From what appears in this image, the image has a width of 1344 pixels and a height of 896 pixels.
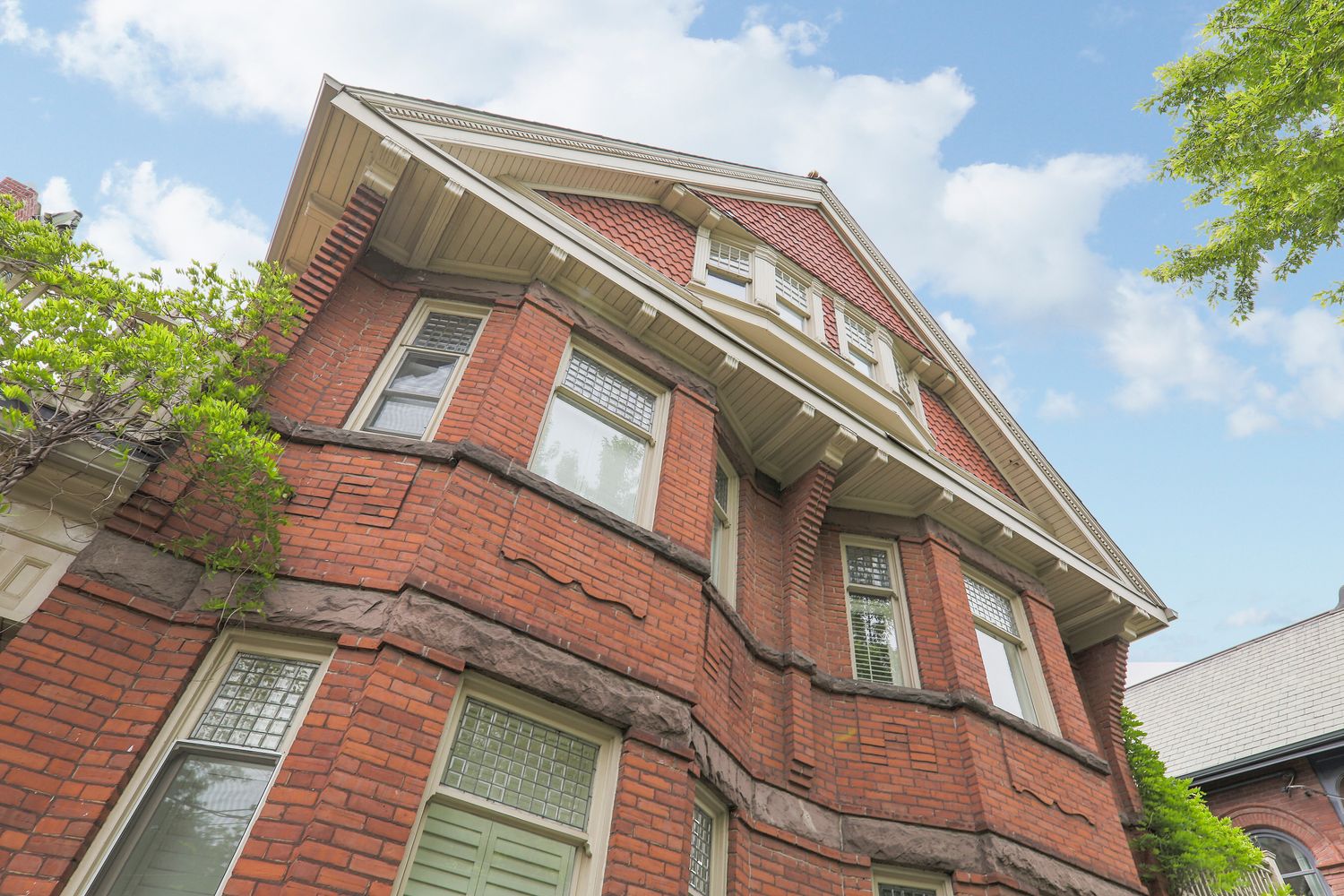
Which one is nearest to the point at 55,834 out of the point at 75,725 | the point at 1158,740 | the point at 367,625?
the point at 75,725

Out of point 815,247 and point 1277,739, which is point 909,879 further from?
point 1277,739

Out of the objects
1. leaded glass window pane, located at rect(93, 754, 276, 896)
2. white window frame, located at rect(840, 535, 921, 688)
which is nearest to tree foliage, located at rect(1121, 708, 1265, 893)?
white window frame, located at rect(840, 535, 921, 688)

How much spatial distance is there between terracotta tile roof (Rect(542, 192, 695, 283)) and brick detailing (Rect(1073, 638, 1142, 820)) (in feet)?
25.1

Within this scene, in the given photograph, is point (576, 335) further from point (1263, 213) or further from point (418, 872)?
point (1263, 213)

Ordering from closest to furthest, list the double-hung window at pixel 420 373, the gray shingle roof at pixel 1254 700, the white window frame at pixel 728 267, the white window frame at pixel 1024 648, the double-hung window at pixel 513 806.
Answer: the double-hung window at pixel 513 806 < the double-hung window at pixel 420 373 < the white window frame at pixel 1024 648 < the white window frame at pixel 728 267 < the gray shingle roof at pixel 1254 700

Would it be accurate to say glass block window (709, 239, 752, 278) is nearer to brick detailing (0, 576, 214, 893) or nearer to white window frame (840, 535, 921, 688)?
white window frame (840, 535, 921, 688)

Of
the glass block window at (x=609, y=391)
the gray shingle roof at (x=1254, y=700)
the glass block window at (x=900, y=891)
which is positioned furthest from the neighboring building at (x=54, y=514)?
the gray shingle roof at (x=1254, y=700)

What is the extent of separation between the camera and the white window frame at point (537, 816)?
439 cm

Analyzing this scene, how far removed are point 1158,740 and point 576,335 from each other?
61.6 feet

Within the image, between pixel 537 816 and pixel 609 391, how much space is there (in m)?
3.75

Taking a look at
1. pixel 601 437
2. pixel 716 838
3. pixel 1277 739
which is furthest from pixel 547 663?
pixel 1277 739

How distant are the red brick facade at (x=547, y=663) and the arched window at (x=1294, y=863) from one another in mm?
8173

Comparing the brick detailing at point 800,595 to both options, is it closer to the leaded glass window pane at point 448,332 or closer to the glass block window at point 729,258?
the glass block window at point 729,258

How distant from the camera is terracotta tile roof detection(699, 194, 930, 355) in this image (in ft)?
37.1
